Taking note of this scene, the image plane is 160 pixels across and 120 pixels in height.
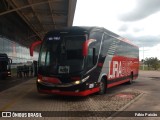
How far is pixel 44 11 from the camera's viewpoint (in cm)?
2948

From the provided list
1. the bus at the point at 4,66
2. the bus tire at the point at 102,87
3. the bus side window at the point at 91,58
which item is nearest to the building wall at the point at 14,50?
the bus at the point at 4,66

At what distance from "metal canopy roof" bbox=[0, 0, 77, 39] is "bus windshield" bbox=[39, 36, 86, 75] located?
27.2 ft

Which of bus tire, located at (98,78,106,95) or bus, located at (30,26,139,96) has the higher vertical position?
bus, located at (30,26,139,96)

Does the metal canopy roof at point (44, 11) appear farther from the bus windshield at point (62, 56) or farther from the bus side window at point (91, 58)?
the bus side window at point (91, 58)

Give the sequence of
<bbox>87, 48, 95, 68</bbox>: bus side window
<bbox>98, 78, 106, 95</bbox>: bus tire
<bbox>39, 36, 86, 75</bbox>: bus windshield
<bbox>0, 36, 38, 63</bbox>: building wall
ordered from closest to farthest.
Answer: <bbox>39, 36, 86, 75</bbox>: bus windshield < <bbox>87, 48, 95, 68</bbox>: bus side window < <bbox>98, 78, 106, 95</bbox>: bus tire < <bbox>0, 36, 38, 63</bbox>: building wall

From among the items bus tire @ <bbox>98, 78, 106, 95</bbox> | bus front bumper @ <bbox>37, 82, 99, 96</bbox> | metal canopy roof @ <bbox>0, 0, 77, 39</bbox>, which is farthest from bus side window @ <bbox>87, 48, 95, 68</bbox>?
metal canopy roof @ <bbox>0, 0, 77, 39</bbox>

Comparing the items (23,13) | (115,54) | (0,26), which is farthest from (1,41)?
(115,54)

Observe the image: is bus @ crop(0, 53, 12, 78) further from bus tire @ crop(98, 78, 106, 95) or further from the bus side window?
the bus side window

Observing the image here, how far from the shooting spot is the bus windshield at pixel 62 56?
13.4 meters

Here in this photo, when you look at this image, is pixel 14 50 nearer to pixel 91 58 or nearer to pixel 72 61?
pixel 91 58

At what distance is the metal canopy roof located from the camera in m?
24.6

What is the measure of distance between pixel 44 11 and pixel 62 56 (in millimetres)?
16532

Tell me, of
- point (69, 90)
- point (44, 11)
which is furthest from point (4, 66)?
point (69, 90)

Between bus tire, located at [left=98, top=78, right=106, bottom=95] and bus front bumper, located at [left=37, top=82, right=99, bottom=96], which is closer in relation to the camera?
bus front bumper, located at [left=37, top=82, right=99, bottom=96]
